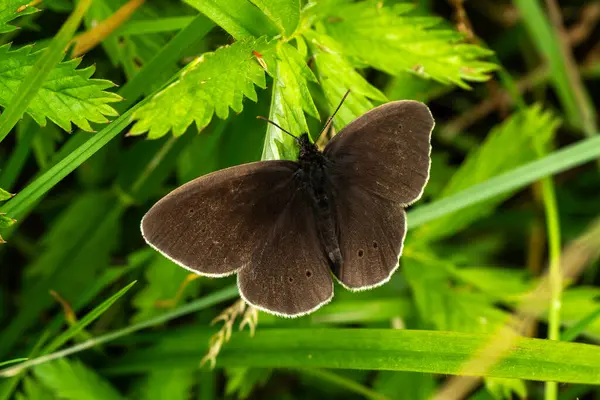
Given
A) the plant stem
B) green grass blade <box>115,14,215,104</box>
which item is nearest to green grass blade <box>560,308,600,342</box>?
the plant stem

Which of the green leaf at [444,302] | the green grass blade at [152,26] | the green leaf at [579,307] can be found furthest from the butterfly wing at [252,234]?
the green leaf at [579,307]

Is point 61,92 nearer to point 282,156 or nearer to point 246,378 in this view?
point 282,156

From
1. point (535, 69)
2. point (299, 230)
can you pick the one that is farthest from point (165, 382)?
point (535, 69)

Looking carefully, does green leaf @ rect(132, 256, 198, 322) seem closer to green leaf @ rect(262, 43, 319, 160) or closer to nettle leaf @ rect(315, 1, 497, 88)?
green leaf @ rect(262, 43, 319, 160)

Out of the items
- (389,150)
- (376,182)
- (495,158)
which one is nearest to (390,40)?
(389,150)

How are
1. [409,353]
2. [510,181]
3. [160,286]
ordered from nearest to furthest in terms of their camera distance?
[409,353], [510,181], [160,286]

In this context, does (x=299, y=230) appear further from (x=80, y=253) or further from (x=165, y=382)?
(x=80, y=253)
